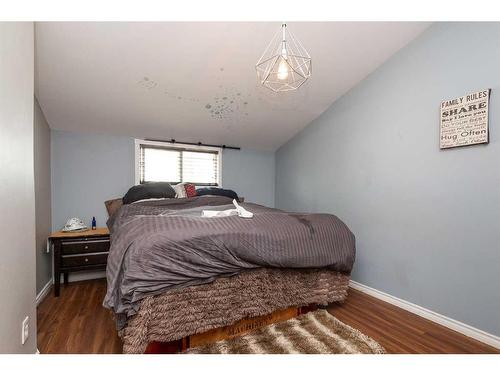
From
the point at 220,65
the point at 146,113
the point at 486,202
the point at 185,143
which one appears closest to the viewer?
the point at 486,202

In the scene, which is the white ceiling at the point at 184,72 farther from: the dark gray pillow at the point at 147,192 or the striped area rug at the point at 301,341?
the striped area rug at the point at 301,341

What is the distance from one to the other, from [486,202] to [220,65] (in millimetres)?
2418

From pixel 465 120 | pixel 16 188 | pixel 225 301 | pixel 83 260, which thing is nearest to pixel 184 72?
pixel 16 188

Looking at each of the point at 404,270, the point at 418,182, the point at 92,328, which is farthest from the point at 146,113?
the point at 404,270

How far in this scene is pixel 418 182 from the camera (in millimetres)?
2215

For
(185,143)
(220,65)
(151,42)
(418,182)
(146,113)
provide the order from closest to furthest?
(151,42), (418,182), (220,65), (146,113), (185,143)

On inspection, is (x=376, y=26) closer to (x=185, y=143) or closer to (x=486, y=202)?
(x=486, y=202)

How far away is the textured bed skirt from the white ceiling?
1898mm

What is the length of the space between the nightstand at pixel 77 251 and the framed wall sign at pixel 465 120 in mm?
3396

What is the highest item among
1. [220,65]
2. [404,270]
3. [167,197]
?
[220,65]

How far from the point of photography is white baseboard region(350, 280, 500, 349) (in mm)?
1724

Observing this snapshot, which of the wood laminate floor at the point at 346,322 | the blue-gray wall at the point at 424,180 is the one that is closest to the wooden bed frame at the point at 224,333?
the wood laminate floor at the point at 346,322

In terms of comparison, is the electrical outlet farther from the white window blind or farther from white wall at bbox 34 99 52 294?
the white window blind
